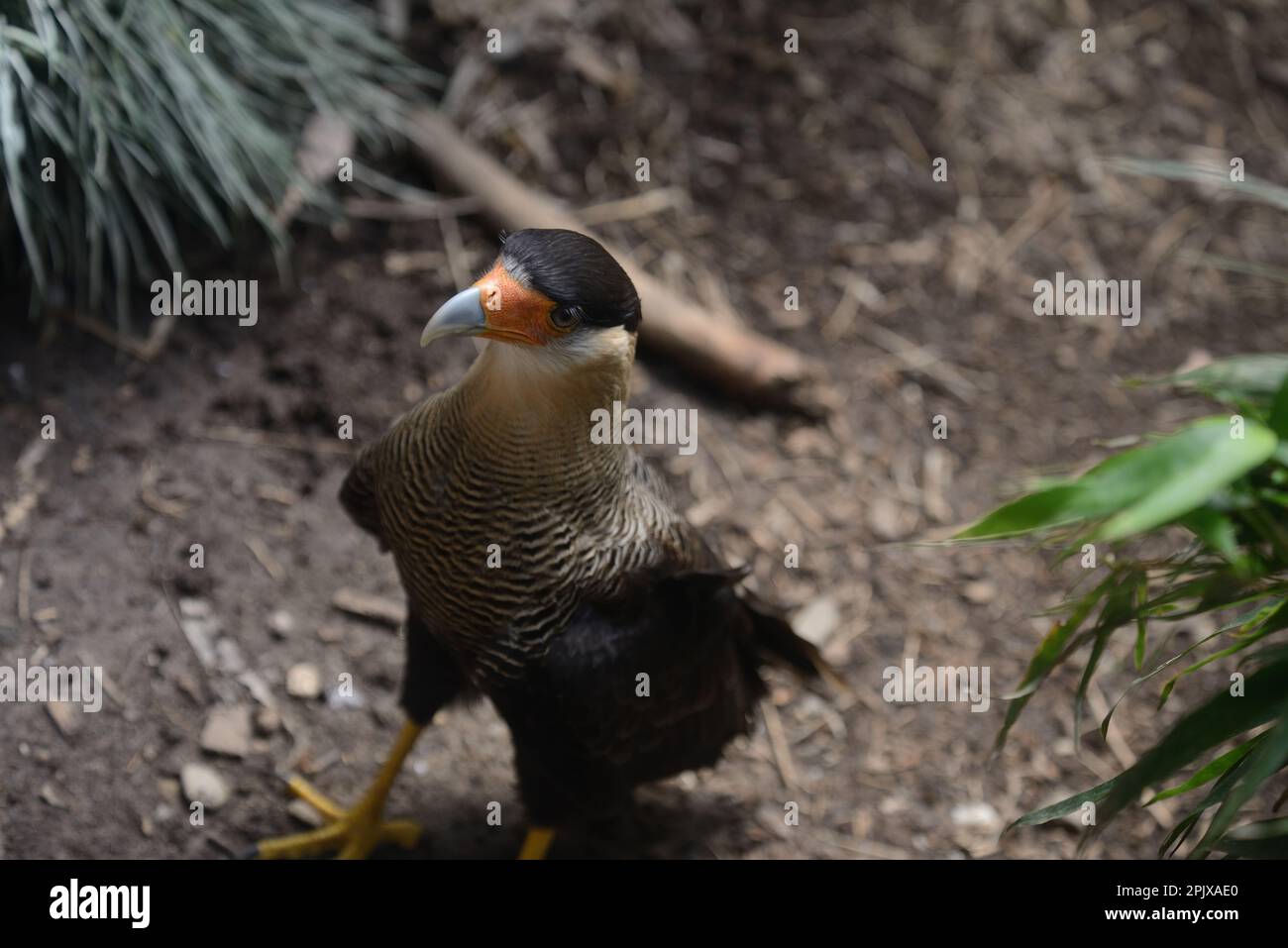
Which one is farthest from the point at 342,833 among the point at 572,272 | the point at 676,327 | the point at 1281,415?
the point at 1281,415

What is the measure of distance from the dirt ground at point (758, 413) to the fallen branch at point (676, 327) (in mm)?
126

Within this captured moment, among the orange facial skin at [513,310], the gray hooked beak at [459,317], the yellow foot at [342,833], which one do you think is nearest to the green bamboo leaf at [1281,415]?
the orange facial skin at [513,310]

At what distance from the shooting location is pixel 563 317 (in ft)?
8.52

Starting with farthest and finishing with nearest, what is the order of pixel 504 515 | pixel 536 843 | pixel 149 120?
pixel 149 120 → pixel 536 843 → pixel 504 515

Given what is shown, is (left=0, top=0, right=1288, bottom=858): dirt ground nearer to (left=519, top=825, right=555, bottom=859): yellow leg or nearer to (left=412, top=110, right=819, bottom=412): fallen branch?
(left=412, top=110, right=819, bottom=412): fallen branch

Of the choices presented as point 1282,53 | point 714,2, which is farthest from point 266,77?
point 1282,53

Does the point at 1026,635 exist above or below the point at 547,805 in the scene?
above

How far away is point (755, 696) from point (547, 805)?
83cm

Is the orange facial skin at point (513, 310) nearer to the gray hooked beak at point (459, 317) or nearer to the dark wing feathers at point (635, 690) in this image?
the gray hooked beak at point (459, 317)

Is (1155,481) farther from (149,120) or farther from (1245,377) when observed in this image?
(149,120)

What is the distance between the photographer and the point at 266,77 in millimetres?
4355

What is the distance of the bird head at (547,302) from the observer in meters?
2.54

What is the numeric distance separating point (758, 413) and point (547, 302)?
7.70 ft
